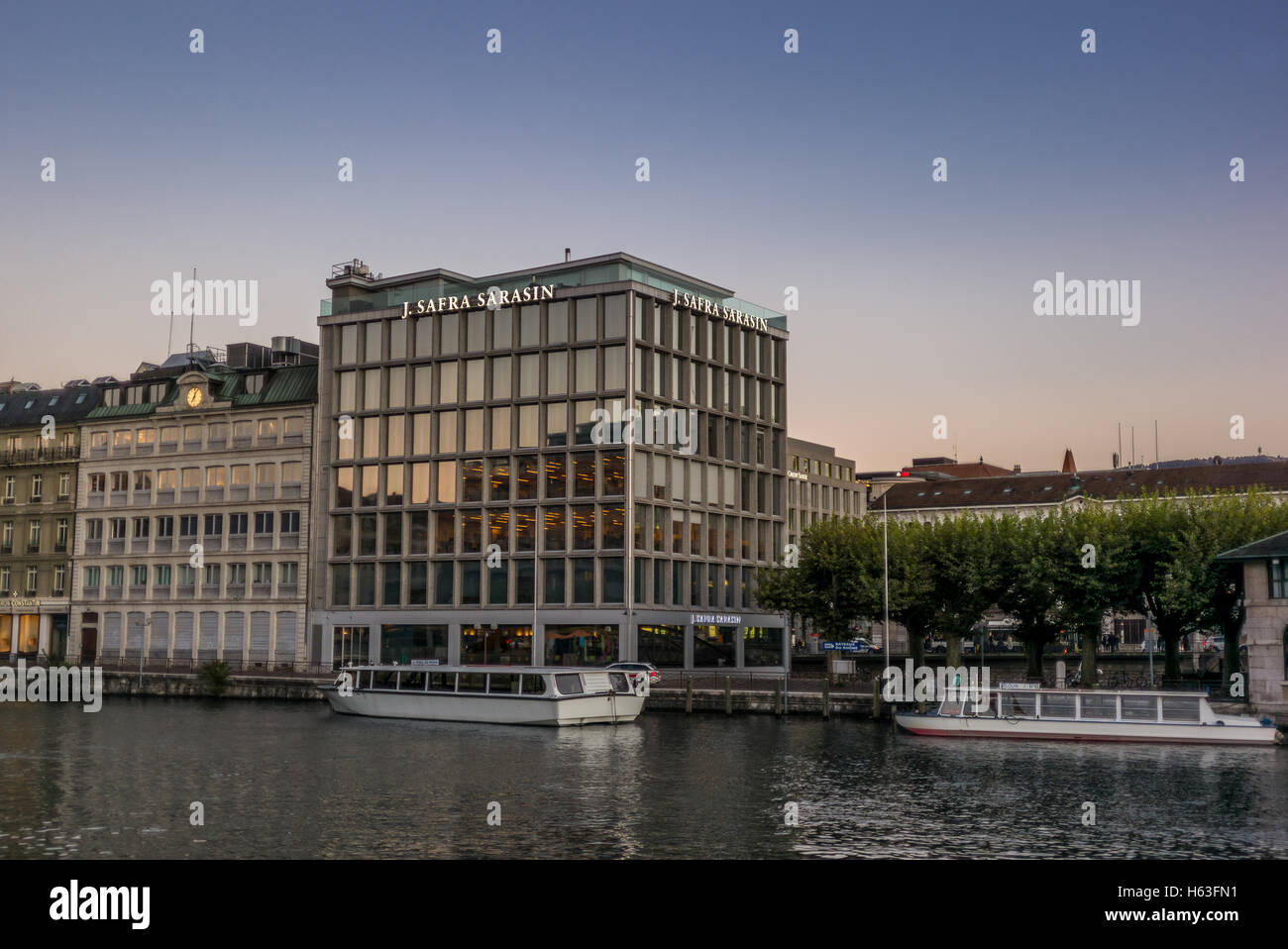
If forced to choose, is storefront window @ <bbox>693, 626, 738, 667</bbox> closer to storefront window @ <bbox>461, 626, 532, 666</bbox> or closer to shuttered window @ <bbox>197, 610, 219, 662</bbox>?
storefront window @ <bbox>461, 626, 532, 666</bbox>

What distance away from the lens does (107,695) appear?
94.0 metres

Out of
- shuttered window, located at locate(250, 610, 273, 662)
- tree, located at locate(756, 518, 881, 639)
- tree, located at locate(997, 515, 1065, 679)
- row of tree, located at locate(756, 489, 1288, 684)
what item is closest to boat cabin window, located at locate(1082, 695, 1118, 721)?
row of tree, located at locate(756, 489, 1288, 684)

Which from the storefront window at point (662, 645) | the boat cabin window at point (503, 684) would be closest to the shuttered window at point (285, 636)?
the storefront window at point (662, 645)

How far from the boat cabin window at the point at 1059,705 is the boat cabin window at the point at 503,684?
26911 mm

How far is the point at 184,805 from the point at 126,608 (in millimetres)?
81141

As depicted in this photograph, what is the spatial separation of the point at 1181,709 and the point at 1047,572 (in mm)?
17380

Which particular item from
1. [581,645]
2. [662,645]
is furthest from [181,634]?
[662,645]

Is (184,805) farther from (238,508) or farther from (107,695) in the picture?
(238,508)

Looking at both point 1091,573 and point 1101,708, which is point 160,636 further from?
point 1101,708

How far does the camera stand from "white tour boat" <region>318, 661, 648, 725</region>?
70938mm

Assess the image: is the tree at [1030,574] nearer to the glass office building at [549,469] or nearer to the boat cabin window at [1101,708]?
the boat cabin window at [1101,708]

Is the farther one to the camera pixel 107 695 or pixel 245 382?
pixel 245 382

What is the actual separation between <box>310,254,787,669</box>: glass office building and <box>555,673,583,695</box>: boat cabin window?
23.8 m
